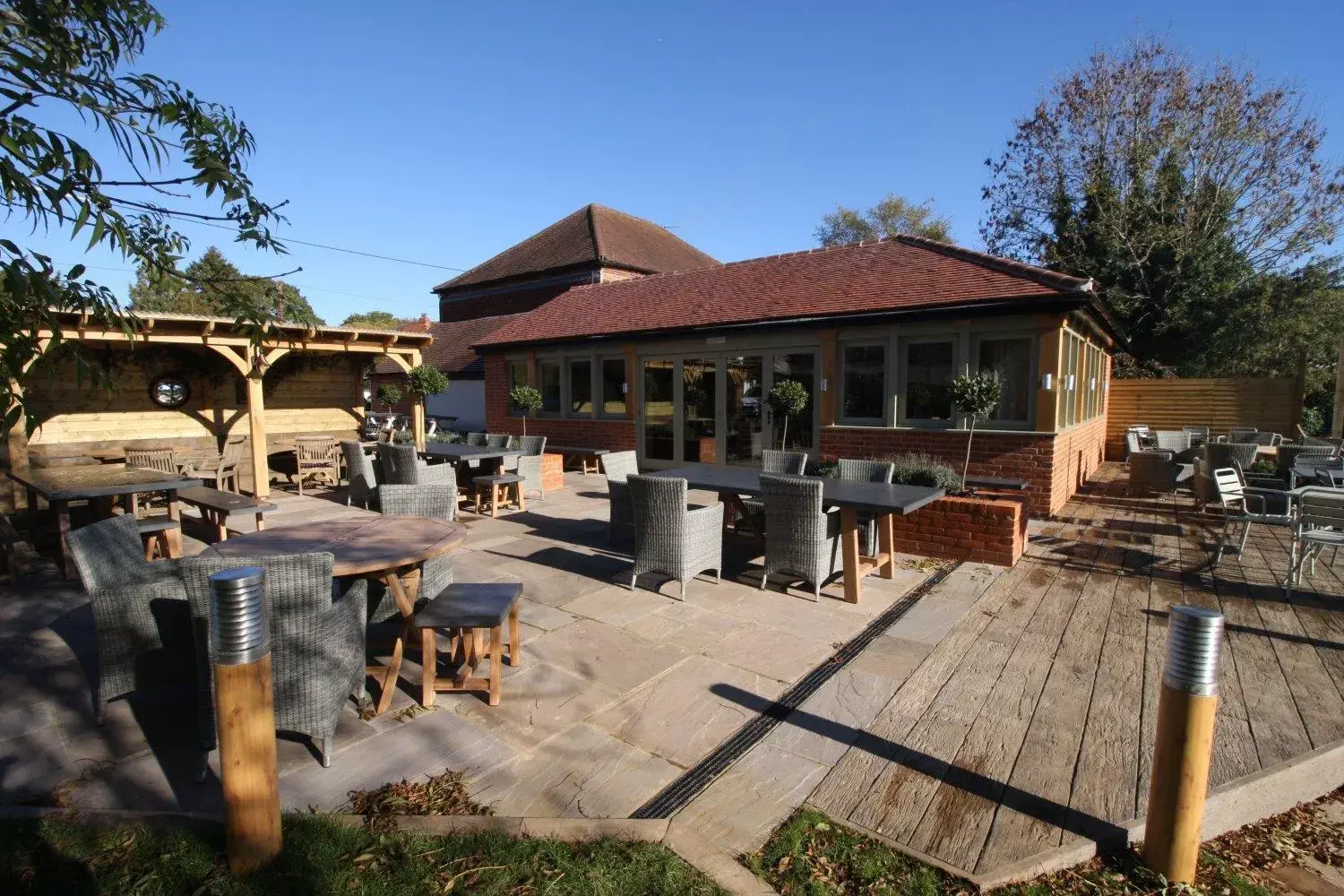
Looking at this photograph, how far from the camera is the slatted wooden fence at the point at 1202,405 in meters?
13.8

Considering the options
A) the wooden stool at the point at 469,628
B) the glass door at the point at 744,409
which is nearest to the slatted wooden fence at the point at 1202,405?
the glass door at the point at 744,409

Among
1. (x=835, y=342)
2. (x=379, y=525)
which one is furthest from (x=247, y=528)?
(x=835, y=342)

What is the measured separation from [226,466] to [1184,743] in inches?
437

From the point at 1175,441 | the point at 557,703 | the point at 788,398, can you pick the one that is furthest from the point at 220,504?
the point at 1175,441

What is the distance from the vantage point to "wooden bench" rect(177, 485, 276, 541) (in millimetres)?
6445

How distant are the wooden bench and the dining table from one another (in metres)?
4.08

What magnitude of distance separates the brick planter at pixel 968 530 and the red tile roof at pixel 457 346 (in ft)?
50.5

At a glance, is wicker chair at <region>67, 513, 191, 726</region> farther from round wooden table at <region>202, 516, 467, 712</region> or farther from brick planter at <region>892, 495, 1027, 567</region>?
brick planter at <region>892, 495, 1027, 567</region>

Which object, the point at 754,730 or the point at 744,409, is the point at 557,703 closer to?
the point at 754,730

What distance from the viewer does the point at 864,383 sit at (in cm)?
1012

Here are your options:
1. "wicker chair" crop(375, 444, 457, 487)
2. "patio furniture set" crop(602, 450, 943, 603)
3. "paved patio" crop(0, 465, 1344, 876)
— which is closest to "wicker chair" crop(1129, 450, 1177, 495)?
"paved patio" crop(0, 465, 1344, 876)

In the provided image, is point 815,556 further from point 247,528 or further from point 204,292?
point 247,528

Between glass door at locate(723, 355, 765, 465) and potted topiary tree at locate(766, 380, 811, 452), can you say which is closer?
potted topiary tree at locate(766, 380, 811, 452)

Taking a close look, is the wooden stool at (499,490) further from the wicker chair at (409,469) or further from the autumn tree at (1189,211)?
the autumn tree at (1189,211)
